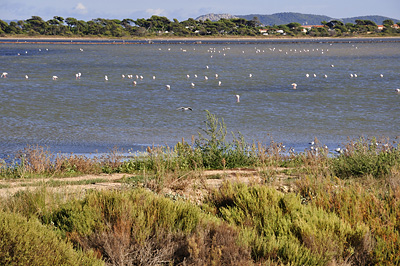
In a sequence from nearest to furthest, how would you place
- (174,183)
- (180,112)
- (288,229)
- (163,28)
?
(288,229) < (174,183) < (180,112) < (163,28)

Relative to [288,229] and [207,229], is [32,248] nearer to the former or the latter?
[207,229]

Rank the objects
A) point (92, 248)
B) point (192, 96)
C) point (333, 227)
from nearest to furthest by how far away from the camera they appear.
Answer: point (92, 248) < point (333, 227) < point (192, 96)

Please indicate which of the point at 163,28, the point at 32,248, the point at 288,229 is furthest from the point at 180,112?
the point at 163,28

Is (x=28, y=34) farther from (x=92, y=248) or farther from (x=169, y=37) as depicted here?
(x=92, y=248)

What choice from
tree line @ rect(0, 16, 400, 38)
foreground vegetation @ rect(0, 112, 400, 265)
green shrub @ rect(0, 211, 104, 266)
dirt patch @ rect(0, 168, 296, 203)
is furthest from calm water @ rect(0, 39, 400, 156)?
tree line @ rect(0, 16, 400, 38)

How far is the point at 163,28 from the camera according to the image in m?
166

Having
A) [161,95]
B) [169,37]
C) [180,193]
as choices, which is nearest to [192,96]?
[161,95]

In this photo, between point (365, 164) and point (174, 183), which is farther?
point (365, 164)

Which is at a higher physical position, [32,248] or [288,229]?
[32,248]

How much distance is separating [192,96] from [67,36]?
133 meters

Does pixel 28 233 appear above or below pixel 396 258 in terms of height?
above

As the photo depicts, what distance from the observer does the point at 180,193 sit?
7340 millimetres

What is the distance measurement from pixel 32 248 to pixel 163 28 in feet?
546

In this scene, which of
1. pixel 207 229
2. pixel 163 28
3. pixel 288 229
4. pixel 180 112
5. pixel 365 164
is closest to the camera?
pixel 207 229
